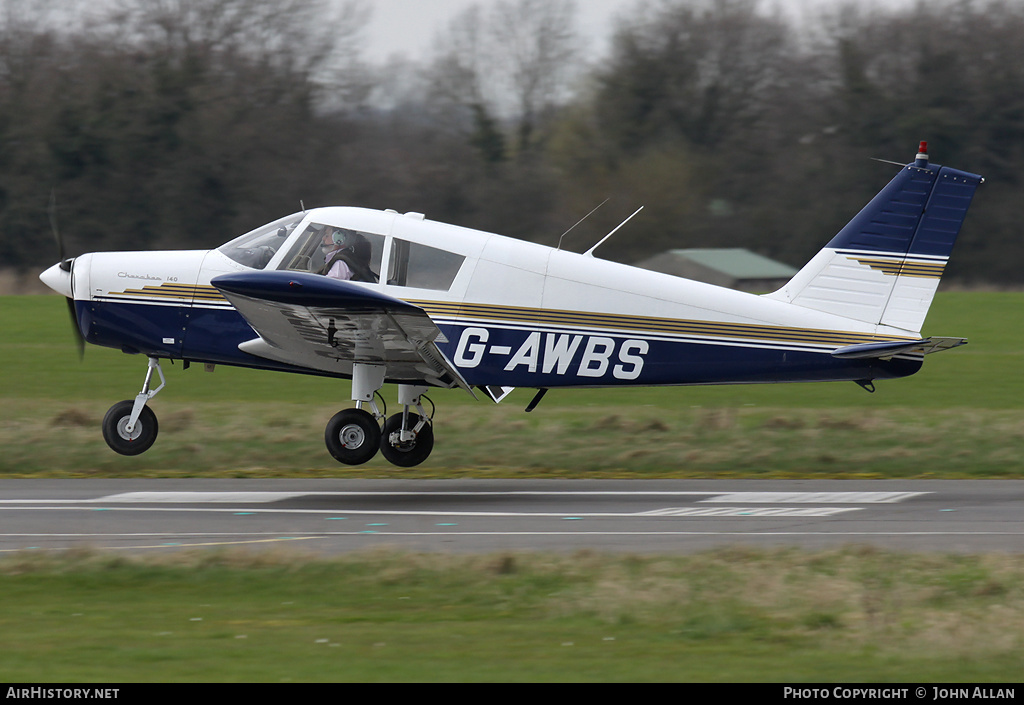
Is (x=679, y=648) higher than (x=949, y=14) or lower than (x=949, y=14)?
lower

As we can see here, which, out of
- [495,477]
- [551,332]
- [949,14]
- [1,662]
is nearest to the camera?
[1,662]

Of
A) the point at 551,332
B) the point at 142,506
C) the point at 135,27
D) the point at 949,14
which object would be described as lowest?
the point at 142,506

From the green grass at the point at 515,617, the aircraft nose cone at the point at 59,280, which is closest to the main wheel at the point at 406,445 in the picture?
the aircraft nose cone at the point at 59,280

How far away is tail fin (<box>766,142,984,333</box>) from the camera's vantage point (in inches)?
443

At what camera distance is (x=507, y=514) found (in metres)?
9.88

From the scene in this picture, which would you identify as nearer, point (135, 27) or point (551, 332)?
point (551, 332)

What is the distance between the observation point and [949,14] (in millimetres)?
39438

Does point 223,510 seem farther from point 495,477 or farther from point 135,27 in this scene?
point 135,27

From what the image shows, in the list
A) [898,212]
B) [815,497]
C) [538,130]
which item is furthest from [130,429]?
[538,130]

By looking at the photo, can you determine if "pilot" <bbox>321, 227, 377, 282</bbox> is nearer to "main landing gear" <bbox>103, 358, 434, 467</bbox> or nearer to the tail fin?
"main landing gear" <bbox>103, 358, 434, 467</bbox>

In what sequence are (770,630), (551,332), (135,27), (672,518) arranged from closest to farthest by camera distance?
(770,630) → (672,518) → (551,332) → (135,27)

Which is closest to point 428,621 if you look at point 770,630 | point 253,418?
point 770,630

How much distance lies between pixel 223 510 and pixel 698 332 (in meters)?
4.56

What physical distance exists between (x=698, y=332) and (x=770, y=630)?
17.6ft
